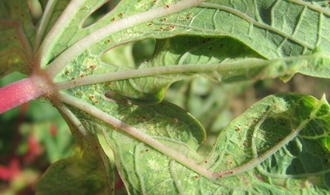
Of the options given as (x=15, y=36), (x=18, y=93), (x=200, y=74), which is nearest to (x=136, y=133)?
(x=200, y=74)

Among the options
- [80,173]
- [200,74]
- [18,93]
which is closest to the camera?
[200,74]

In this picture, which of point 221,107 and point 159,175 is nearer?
point 159,175

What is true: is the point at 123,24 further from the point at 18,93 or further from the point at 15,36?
the point at 15,36

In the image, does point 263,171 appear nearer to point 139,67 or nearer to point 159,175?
point 159,175

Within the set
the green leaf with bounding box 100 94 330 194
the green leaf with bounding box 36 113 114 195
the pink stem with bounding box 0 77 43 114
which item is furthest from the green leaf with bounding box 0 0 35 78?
the green leaf with bounding box 100 94 330 194

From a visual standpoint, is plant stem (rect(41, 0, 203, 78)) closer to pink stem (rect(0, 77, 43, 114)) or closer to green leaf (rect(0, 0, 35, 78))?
pink stem (rect(0, 77, 43, 114))

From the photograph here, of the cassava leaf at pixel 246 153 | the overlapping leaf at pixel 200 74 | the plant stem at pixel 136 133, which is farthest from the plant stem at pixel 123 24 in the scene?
the cassava leaf at pixel 246 153

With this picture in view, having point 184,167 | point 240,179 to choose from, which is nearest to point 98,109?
point 184,167
